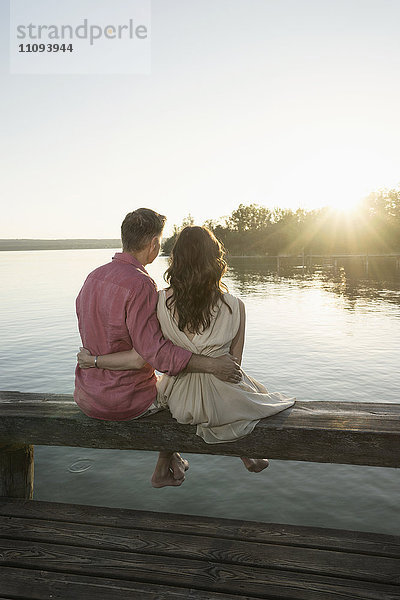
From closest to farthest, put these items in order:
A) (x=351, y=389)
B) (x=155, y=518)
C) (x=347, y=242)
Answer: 1. (x=155, y=518)
2. (x=351, y=389)
3. (x=347, y=242)

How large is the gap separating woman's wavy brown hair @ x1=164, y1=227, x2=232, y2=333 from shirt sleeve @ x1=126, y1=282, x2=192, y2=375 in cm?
16

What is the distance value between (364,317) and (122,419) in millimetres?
21899

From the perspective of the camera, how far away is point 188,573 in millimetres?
2746

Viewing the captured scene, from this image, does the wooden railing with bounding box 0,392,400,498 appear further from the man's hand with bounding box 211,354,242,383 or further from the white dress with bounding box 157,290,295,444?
the man's hand with bounding box 211,354,242,383

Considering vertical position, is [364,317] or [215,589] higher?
[215,589]

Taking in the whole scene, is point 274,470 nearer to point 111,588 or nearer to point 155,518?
point 155,518

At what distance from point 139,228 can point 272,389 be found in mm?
9243

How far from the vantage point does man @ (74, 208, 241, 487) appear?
328 centimetres

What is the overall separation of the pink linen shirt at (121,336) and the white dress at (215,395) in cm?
12

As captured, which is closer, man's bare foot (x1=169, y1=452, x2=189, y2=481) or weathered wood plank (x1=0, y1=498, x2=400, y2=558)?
weathered wood plank (x1=0, y1=498, x2=400, y2=558)

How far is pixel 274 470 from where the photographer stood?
782cm

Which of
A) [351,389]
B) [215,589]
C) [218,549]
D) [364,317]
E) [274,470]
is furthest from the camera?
[364,317]

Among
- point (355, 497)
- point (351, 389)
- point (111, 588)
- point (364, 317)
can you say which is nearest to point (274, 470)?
point (355, 497)

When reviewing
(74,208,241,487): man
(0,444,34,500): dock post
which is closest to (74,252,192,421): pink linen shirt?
(74,208,241,487): man
